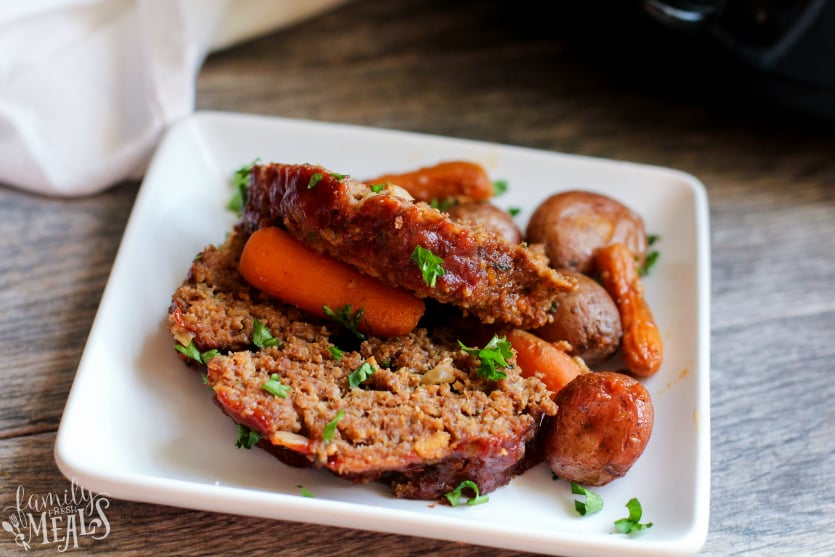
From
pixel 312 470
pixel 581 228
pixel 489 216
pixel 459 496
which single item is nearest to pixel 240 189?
pixel 489 216

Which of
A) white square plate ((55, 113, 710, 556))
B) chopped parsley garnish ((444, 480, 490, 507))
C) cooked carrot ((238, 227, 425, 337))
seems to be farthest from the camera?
cooked carrot ((238, 227, 425, 337))

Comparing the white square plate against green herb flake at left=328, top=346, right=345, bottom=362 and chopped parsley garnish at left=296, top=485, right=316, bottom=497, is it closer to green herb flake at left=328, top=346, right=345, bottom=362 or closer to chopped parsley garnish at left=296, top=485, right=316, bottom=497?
chopped parsley garnish at left=296, top=485, right=316, bottom=497

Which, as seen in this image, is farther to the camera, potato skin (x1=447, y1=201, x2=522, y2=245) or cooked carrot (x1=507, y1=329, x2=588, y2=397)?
potato skin (x1=447, y1=201, x2=522, y2=245)

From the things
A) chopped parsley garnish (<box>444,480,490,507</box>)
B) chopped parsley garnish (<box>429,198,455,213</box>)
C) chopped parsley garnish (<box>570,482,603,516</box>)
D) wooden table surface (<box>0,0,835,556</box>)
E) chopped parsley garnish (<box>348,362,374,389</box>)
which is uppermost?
chopped parsley garnish (<box>348,362,374,389</box>)

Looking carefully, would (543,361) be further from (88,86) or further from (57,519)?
(88,86)

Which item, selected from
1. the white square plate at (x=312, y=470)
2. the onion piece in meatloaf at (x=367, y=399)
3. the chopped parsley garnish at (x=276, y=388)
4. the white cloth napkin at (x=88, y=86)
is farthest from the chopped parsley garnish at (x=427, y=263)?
the white cloth napkin at (x=88, y=86)

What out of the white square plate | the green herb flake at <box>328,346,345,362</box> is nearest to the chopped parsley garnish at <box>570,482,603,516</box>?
the white square plate

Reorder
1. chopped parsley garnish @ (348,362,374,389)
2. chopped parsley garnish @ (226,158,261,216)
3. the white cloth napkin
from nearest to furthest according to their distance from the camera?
1. chopped parsley garnish @ (348,362,374,389)
2. chopped parsley garnish @ (226,158,261,216)
3. the white cloth napkin
